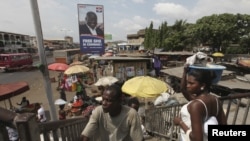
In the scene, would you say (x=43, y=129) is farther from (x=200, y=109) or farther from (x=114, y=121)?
(x=200, y=109)

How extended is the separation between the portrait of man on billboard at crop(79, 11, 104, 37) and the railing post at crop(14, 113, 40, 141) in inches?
385

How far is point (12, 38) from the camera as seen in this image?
66.8 metres

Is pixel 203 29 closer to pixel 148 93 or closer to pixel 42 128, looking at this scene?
pixel 148 93

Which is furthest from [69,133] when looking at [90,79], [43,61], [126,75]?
[90,79]

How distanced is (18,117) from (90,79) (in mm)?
18608

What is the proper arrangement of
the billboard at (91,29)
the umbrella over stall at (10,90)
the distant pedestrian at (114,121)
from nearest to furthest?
the distant pedestrian at (114,121) → the umbrella over stall at (10,90) → the billboard at (91,29)

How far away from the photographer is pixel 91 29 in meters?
→ 11.7

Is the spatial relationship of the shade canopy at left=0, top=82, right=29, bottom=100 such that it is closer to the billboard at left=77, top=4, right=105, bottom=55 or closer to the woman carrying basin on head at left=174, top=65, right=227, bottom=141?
the billboard at left=77, top=4, right=105, bottom=55

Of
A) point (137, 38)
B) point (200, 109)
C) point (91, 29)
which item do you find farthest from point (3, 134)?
→ point (137, 38)

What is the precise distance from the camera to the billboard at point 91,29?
11133 mm

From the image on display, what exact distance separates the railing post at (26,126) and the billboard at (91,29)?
960 centimetres

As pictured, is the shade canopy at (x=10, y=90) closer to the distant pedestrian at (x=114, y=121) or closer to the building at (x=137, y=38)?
the distant pedestrian at (x=114, y=121)

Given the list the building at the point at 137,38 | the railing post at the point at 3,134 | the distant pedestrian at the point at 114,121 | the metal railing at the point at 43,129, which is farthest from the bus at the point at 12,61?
the building at the point at 137,38

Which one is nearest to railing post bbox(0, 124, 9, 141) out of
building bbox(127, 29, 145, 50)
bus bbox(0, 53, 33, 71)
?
bus bbox(0, 53, 33, 71)
